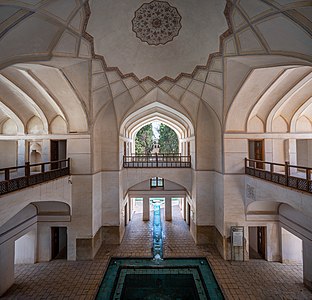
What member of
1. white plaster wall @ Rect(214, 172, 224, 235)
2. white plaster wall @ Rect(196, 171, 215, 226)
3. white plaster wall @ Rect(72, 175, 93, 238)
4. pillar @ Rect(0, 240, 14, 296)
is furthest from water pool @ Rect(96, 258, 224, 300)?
pillar @ Rect(0, 240, 14, 296)

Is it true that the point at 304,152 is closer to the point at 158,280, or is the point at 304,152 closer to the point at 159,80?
the point at 159,80

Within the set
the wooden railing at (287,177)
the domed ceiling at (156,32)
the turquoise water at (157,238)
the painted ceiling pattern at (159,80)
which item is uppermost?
the domed ceiling at (156,32)

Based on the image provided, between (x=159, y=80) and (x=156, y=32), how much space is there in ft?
7.34

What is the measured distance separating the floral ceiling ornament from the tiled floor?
819 centimetres

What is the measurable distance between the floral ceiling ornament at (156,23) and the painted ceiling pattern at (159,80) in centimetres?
45

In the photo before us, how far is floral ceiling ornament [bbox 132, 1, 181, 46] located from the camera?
6.36 m

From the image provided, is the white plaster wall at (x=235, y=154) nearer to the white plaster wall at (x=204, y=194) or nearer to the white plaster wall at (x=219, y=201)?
the white plaster wall at (x=219, y=201)

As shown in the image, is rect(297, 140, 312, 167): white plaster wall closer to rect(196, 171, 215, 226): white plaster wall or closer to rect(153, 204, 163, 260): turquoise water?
rect(196, 171, 215, 226): white plaster wall

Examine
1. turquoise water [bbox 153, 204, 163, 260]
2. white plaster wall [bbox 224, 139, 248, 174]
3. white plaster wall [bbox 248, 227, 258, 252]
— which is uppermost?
white plaster wall [bbox 224, 139, 248, 174]

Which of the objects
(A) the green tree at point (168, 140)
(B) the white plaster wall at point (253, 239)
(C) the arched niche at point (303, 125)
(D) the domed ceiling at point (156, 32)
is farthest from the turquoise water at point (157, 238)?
(A) the green tree at point (168, 140)

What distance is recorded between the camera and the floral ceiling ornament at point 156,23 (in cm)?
636

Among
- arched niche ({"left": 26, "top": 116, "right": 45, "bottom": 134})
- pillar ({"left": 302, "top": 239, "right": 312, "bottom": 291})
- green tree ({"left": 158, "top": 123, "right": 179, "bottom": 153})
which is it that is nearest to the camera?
pillar ({"left": 302, "top": 239, "right": 312, "bottom": 291})

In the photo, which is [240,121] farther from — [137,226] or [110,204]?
[137,226]

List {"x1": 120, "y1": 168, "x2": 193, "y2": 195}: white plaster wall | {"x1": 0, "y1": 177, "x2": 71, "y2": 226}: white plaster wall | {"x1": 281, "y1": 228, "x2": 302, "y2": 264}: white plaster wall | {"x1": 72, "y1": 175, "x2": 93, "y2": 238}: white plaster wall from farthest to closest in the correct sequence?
1. {"x1": 120, "y1": 168, "x2": 193, "y2": 195}: white plaster wall
2. {"x1": 72, "y1": 175, "x2": 93, "y2": 238}: white plaster wall
3. {"x1": 281, "y1": 228, "x2": 302, "y2": 264}: white plaster wall
4. {"x1": 0, "y1": 177, "x2": 71, "y2": 226}: white plaster wall
